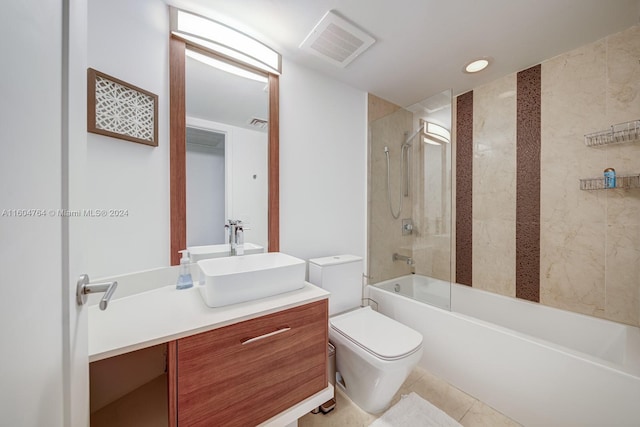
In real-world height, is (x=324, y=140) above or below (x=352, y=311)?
above

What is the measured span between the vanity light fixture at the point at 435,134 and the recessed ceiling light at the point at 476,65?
468mm

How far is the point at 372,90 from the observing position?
2121 mm

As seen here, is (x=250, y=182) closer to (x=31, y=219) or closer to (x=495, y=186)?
(x=31, y=219)

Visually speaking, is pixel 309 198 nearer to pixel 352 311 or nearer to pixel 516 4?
pixel 352 311

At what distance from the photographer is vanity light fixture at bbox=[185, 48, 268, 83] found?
4.35ft

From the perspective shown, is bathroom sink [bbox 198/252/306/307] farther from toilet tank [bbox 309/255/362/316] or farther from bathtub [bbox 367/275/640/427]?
bathtub [bbox 367/275/640/427]

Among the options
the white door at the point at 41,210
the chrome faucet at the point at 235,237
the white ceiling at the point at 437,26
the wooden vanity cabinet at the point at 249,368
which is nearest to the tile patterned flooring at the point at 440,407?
the wooden vanity cabinet at the point at 249,368

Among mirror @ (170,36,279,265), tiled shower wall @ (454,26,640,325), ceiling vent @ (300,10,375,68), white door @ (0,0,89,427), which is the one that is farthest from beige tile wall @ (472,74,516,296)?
white door @ (0,0,89,427)

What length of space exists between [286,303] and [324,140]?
1333 millimetres

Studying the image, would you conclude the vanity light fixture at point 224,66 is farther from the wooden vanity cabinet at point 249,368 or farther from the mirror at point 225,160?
the wooden vanity cabinet at point 249,368

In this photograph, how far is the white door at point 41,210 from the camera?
38cm

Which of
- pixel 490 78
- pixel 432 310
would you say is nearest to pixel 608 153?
pixel 490 78

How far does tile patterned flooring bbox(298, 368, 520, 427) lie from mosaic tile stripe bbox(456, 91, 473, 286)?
3.28ft

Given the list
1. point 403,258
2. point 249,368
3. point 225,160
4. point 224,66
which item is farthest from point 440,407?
point 224,66
